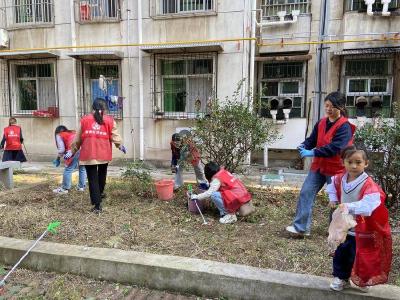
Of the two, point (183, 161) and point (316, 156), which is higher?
point (316, 156)

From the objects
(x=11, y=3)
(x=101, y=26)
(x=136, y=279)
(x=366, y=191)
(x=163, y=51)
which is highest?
(x=11, y=3)

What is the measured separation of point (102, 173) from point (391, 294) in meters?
3.74

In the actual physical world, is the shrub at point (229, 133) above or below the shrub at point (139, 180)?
above

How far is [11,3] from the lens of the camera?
10.5 metres

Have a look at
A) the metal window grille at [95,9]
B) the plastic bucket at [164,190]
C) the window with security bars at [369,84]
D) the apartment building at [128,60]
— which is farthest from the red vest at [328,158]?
the metal window grille at [95,9]

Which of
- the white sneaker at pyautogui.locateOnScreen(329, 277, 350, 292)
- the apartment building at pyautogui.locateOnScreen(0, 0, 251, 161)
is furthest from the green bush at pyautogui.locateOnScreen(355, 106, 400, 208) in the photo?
the apartment building at pyautogui.locateOnScreen(0, 0, 251, 161)

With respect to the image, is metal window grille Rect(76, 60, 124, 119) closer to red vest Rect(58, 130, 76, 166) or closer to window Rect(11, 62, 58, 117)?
window Rect(11, 62, 58, 117)

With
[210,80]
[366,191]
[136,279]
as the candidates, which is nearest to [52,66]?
[210,80]

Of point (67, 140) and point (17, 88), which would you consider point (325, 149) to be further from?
point (17, 88)

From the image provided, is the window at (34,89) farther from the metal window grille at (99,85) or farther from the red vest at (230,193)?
the red vest at (230,193)

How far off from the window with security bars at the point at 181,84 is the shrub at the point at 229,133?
441 centimetres

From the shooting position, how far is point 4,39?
1027cm

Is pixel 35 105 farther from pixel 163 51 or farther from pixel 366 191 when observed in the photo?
pixel 366 191

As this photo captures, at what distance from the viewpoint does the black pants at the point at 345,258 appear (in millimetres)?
2565
